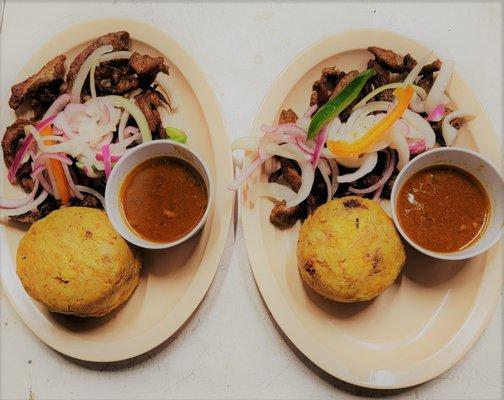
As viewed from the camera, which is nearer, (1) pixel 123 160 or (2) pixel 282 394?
(1) pixel 123 160

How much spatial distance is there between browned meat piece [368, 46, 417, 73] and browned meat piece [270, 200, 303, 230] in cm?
65

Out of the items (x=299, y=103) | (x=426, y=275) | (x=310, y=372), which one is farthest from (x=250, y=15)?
(x=310, y=372)

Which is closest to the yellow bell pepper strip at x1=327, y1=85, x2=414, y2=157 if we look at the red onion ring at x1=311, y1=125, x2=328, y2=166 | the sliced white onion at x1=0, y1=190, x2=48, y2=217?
the red onion ring at x1=311, y1=125, x2=328, y2=166

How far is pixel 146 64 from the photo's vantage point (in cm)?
216

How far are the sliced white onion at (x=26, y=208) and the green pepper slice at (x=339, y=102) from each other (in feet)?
3.54

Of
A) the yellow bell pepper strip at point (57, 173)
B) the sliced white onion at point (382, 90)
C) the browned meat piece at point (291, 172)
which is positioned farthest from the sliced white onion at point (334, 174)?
the yellow bell pepper strip at point (57, 173)

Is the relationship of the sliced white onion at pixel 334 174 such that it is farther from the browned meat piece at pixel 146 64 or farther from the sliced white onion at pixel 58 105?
the sliced white onion at pixel 58 105

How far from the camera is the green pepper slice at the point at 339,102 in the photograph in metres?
2.04

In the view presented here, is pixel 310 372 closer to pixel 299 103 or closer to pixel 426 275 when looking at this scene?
pixel 426 275

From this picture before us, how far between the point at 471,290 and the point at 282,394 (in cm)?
86

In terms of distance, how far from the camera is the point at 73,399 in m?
2.31

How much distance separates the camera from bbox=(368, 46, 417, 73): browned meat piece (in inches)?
84.7

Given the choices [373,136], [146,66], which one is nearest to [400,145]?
[373,136]

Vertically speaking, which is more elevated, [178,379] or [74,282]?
[74,282]
